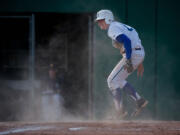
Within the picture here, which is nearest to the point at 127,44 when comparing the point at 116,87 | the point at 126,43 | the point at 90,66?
the point at 126,43

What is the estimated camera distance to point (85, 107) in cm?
778

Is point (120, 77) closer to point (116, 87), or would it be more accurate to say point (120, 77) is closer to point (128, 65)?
point (116, 87)

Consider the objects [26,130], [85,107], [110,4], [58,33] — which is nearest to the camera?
[26,130]

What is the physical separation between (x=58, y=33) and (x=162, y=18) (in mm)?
3102

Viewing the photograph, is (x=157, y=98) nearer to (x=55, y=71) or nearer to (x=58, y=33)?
(x=55, y=71)

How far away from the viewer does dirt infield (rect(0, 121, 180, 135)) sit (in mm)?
3852

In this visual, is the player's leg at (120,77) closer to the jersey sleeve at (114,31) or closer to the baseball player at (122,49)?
the baseball player at (122,49)

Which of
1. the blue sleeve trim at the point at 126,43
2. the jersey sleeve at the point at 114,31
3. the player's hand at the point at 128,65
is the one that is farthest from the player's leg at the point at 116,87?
the jersey sleeve at the point at 114,31

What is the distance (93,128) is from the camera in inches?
161

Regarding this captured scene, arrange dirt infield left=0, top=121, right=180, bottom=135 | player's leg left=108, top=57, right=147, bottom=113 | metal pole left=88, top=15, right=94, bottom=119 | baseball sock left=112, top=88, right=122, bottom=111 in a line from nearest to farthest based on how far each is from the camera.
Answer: dirt infield left=0, top=121, right=180, bottom=135 → player's leg left=108, top=57, right=147, bottom=113 → baseball sock left=112, top=88, right=122, bottom=111 → metal pole left=88, top=15, right=94, bottom=119

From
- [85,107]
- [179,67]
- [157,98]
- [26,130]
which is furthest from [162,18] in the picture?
[26,130]

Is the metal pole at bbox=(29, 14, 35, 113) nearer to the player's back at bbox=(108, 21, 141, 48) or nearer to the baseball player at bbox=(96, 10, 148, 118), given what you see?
the baseball player at bbox=(96, 10, 148, 118)

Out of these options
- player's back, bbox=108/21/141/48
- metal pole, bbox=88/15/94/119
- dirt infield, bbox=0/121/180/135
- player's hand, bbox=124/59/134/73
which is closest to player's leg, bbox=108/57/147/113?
player's hand, bbox=124/59/134/73

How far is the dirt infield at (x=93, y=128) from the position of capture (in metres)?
3.85
